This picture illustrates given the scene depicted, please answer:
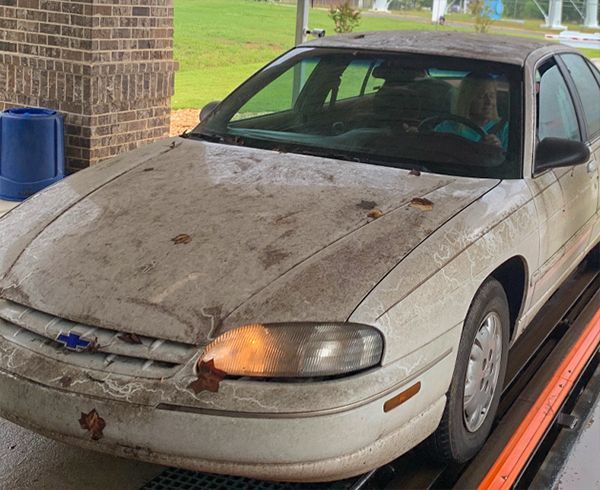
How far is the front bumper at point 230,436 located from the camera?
2.61 m

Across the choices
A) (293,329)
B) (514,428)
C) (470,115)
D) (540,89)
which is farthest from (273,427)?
(540,89)

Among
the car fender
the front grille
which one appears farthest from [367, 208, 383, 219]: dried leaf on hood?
the front grille

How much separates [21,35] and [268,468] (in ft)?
21.0

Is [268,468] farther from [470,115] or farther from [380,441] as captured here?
[470,115]

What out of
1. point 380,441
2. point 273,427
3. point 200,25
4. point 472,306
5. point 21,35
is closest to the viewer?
point 273,427

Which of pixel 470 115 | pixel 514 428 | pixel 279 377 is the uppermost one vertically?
pixel 470 115

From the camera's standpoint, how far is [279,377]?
2676 mm

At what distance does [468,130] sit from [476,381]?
1246mm

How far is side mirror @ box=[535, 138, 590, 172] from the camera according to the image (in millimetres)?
3959

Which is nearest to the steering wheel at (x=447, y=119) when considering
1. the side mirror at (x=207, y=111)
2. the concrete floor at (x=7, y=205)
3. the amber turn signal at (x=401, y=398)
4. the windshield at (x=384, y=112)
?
the windshield at (x=384, y=112)

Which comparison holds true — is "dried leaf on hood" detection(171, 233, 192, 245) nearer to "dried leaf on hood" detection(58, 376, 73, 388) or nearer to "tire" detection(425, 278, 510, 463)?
"dried leaf on hood" detection(58, 376, 73, 388)

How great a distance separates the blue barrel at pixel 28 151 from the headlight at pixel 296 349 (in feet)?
16.6

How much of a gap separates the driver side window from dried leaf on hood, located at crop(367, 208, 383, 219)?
121 cm

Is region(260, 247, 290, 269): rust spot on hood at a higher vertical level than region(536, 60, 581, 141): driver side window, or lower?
lower
